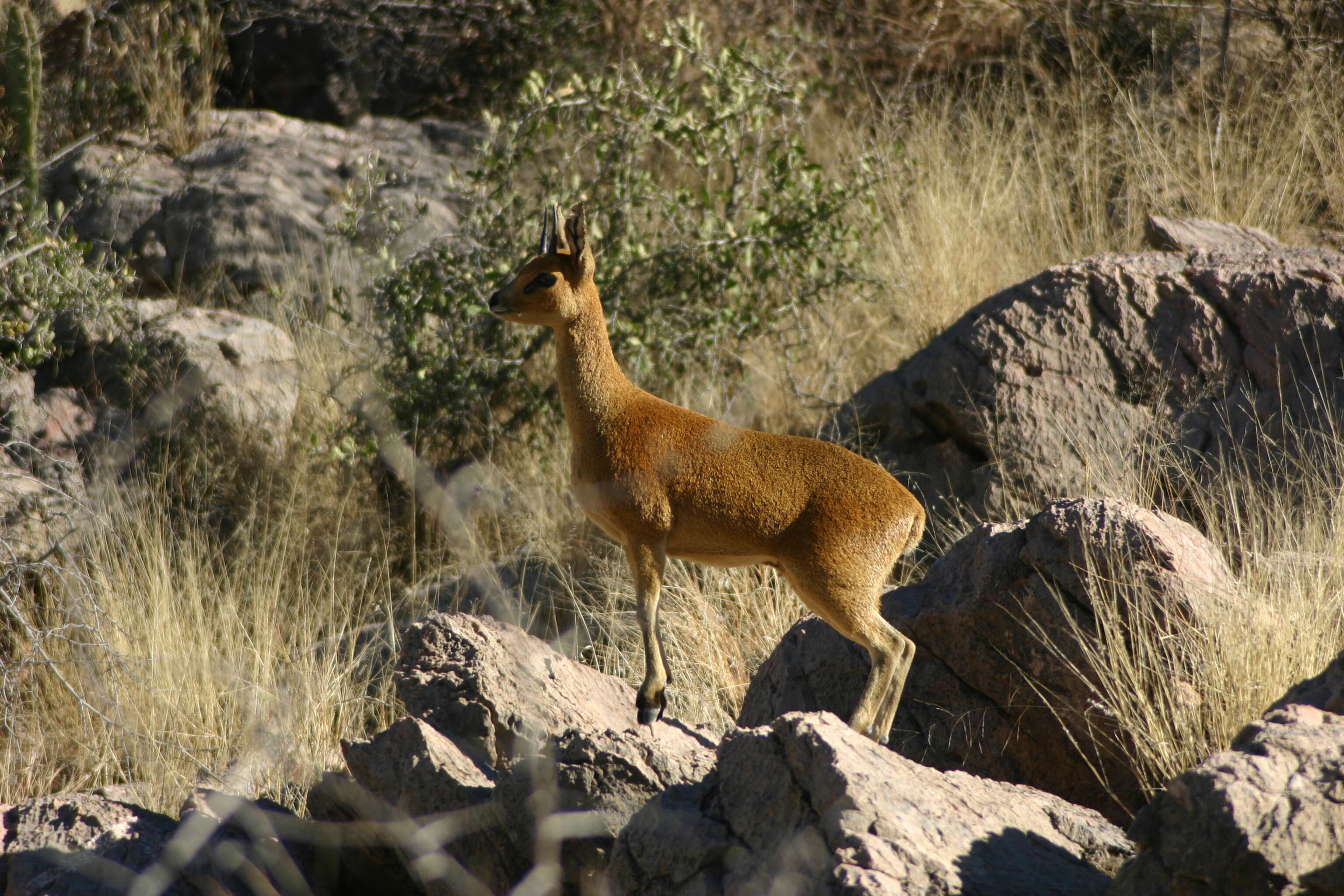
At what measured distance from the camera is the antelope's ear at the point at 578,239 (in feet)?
13.6

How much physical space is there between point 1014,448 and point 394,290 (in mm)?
4338

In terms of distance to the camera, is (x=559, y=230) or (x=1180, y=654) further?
(x=1180, y=654)

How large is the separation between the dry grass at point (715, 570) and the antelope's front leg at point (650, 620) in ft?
5.21

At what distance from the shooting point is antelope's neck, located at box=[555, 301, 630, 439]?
414cm

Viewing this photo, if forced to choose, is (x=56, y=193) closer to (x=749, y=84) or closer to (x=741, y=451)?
(x=749, y=84)

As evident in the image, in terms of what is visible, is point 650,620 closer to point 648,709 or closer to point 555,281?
point 648,709

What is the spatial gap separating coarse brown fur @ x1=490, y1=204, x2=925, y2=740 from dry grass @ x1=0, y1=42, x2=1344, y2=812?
948 millimetres

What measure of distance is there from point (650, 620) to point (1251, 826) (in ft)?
6.33

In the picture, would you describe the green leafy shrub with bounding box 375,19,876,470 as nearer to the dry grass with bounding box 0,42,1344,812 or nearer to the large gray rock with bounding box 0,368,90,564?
the dry grass with bounding box 0,42,1344,812

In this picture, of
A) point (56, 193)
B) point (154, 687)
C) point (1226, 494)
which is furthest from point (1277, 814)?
point (56, 193)

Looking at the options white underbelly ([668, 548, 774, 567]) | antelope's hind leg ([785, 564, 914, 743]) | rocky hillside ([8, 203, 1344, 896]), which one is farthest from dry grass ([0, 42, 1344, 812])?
white underbelly ([668, 548, 774, 567])

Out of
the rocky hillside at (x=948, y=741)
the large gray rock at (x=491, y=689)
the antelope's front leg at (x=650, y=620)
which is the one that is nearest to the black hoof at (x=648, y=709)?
the antelope's front leg at (x=650, y=620)

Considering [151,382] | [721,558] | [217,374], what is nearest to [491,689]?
[721,558]

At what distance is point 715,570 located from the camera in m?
7.13
